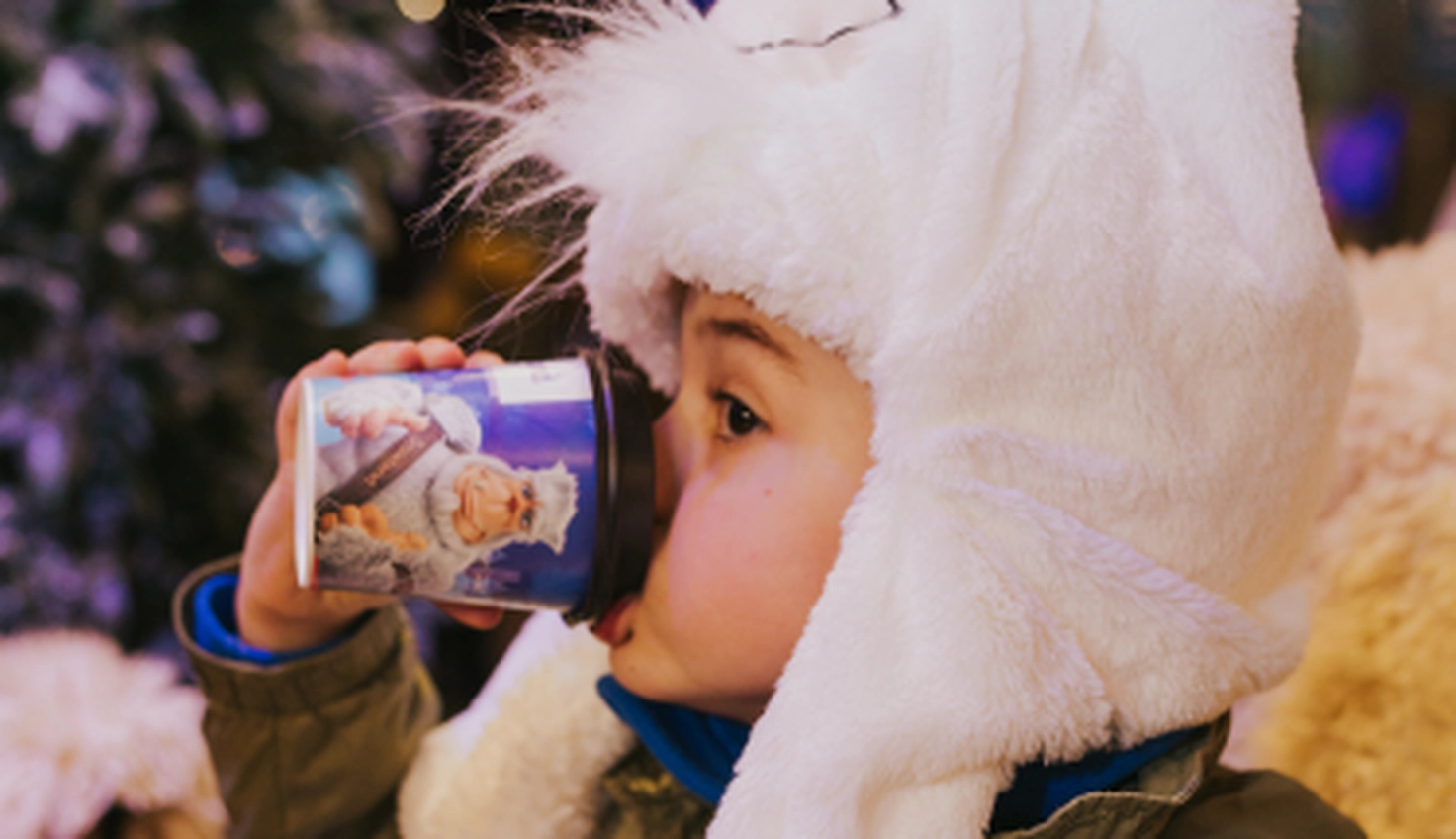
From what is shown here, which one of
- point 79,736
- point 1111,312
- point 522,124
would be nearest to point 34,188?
point 79,736

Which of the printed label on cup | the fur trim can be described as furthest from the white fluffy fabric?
the printed label on cup

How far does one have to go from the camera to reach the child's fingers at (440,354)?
82 centimetres

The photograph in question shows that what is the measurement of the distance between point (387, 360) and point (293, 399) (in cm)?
10

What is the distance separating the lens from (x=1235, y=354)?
0.58m

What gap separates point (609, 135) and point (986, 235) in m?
0.27

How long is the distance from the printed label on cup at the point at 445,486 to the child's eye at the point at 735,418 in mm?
94

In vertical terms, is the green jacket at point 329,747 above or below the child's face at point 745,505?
below

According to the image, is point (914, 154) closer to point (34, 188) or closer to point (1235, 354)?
point (1235, 354)

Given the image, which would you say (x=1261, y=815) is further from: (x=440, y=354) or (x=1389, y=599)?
(x=440, y=354)

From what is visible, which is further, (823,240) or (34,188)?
(34,188)

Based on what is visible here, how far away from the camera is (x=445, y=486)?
25.5 inches

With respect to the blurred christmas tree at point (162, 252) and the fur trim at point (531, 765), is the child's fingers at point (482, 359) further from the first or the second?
the blurred christmas tree at point (162, 252)

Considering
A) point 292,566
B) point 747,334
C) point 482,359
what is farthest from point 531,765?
point 747,334

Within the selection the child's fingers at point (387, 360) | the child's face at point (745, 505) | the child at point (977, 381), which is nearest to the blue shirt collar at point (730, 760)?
the child at point (977, 381)
